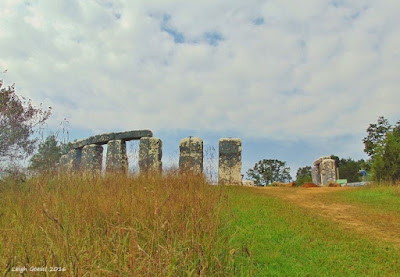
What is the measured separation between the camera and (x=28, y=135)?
11.2m

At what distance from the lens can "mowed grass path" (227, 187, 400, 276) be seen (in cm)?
482

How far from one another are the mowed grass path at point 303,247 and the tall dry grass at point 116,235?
0.51 metres

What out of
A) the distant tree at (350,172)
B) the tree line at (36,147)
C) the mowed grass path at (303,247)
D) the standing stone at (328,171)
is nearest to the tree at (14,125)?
the tree line at (36,147)

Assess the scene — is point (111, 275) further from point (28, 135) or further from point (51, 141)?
point (28, 135)

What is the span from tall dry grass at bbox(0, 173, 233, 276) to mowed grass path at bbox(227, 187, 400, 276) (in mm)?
515

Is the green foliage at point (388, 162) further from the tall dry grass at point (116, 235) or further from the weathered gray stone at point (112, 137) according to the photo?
the tall dry grass at point (116, 235)

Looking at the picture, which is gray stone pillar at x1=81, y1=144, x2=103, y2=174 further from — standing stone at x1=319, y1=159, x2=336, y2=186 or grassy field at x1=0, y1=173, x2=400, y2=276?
standing stone at x1=319, y1=159, x2=336, y2=186

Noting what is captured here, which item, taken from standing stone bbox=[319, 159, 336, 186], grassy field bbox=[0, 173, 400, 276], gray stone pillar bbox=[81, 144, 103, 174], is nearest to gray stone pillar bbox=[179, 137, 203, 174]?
grassy field bbox=[0, 173, 400, 276]

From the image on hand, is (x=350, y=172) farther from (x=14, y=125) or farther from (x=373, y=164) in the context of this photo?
(x=14, y=125)

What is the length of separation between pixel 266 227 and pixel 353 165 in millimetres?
34011

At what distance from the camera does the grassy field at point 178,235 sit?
130 inches

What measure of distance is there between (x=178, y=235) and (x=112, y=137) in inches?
495

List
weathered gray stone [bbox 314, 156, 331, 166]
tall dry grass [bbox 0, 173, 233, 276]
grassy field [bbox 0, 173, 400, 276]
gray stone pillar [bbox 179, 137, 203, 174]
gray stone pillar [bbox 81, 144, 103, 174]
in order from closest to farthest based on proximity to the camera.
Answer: tall dry grass [bbox 0, 173, 233, 276] → grassy field [bbox 0, 173, 400, 276] → gray stone pillar [bbox 179, 137, 203, 174] → gray stone pillar [bbox 81, 144, 103, 174] → weathered gray stone [bbox 314, 156, 331, 166]

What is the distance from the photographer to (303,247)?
5672 mm
